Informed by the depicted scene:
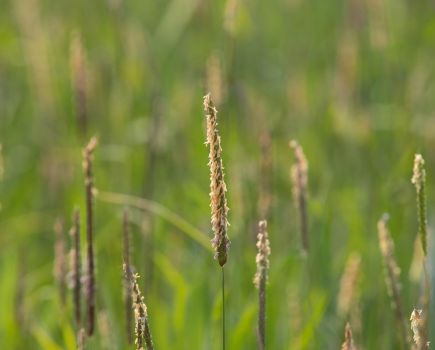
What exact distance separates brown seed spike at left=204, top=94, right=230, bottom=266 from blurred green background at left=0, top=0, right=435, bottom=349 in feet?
2.13

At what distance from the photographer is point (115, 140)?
4133 millimetres

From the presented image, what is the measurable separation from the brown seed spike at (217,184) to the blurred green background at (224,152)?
0.65 meters

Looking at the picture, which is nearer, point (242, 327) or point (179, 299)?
point (242, 327)

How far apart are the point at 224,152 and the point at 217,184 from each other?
85.1 inches

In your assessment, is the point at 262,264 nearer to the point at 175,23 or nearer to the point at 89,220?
the point at 89,220

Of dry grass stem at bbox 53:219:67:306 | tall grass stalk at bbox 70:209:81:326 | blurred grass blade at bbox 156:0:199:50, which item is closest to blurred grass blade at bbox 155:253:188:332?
dry grass stem at bbox 53:219:67:306

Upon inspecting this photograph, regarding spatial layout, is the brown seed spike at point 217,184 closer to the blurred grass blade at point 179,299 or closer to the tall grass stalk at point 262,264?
the tall grass stalk at point 262,264

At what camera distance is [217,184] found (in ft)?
4.65

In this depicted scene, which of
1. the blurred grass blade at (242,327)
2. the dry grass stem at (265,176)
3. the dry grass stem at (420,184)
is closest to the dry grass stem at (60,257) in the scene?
the blurred grass blade at (242,327)

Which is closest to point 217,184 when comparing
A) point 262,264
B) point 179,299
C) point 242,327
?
point 262,264

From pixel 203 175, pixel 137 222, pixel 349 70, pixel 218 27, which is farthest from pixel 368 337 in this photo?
pixel 218 27

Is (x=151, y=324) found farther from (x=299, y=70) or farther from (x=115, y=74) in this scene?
(x=299, y=70)

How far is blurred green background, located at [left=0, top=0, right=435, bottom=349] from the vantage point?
2615 millimetres

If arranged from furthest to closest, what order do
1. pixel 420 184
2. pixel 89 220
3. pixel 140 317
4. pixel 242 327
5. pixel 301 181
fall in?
pixel 242 327 < pixel 301 181 < pixel 89 220 < pixel 420 184 < pixel 140 317
